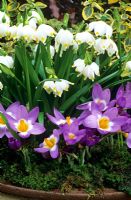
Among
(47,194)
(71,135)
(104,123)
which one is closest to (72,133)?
(71,135)

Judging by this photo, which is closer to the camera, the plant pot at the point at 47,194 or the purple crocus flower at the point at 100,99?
the plant pot at the point at 47,194

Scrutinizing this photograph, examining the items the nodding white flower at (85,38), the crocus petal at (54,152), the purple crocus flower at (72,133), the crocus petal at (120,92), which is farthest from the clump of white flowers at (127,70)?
the crocus petal at (54,152)

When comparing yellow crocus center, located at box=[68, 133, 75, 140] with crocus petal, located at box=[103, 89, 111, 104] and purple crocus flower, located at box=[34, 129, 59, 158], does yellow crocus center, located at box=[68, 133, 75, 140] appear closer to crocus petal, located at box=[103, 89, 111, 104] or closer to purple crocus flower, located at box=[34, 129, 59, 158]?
purple crocus flower, located at box=[34, 129, 59, 158]

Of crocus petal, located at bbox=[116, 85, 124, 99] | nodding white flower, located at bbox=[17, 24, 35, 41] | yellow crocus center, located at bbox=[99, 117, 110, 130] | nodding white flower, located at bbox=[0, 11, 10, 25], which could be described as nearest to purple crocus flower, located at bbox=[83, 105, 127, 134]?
yellow crocus center, located at bbox=[99, 117, 110, 130]

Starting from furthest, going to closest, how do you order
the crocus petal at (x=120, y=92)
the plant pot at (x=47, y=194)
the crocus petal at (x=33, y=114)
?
the crocus petal at (x=120, y=92) → the crocus petal at (x=33, y=114) → the plant pot at (x=47, y=194)

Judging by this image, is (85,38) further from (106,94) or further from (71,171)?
(71,171)

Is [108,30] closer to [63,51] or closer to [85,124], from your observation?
[63,51]

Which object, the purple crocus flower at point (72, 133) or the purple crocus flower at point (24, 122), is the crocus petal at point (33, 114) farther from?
the purple crocus flower at point (72, 133)
